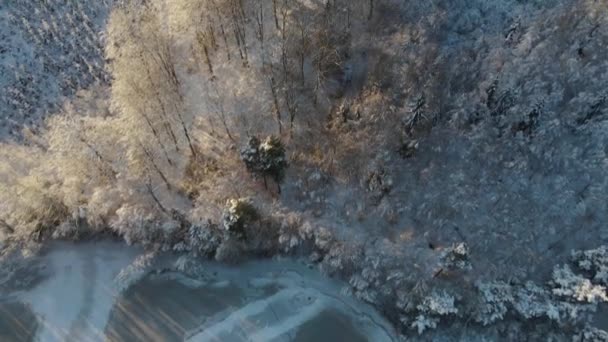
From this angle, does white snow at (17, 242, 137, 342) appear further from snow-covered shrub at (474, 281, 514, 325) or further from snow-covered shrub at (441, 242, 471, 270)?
snow-covered shrub at (474, 281, 514, 325)

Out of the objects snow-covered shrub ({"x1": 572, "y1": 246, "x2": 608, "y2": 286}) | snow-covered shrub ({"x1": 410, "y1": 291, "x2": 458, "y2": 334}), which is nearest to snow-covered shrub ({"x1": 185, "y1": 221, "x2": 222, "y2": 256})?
snow-covered shrub ({"x1": 410, "y1": 291, "x2": 458, "y2": 334})

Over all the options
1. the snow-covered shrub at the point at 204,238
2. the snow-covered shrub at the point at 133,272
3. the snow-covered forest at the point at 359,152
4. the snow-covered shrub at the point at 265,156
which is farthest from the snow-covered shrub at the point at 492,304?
the snow-covered shrub at the point at 133,272

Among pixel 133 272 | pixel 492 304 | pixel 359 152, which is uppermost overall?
pixel 359 152

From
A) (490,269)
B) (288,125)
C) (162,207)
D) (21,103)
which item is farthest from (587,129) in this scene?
(21,103)

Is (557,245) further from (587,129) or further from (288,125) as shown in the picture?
(288,125)

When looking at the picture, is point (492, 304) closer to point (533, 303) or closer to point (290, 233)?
point (533, 303)

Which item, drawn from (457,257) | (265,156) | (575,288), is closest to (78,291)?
(265,156)
